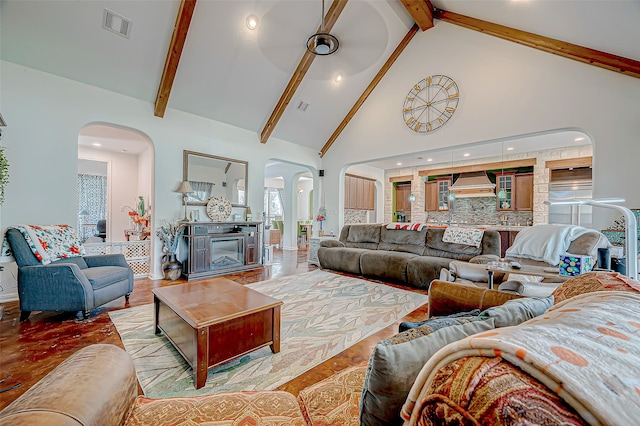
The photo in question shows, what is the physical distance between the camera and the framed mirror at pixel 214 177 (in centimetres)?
485

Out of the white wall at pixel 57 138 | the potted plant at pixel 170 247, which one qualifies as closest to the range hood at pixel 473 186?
the potted plant at pixel 170 247

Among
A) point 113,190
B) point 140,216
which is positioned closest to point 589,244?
point 140,216

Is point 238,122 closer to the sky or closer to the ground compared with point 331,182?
closer to the sky

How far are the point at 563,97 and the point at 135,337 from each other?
19.1 feet

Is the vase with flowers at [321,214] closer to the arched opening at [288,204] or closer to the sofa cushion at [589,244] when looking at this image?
the arched opening at [288,204]

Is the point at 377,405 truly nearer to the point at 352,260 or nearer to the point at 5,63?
the point at 352,260

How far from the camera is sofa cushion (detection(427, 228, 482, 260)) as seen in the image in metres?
3.98

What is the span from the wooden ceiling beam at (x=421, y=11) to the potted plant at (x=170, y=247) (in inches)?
203

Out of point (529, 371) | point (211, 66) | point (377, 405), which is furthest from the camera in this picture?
point (211, 66)

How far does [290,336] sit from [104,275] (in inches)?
85.9

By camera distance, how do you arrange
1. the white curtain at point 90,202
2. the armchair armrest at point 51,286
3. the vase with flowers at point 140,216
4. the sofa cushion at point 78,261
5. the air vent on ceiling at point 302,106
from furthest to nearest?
the white curtain at point 90,202 → the vase with flowers at point 140,216 → the air vent on ceiling at point 302,106 → the sofa cushion at point 78,261 → the armchair armrest at point 51,286

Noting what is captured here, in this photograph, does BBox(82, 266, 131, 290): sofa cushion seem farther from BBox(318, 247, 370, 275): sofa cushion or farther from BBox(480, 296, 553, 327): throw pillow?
BBox(480, 296, 553, 327): throw pillow

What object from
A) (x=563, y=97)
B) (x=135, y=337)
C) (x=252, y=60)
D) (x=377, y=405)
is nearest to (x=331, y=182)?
(x=252, y=60)

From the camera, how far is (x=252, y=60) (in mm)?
4344
